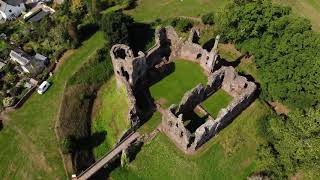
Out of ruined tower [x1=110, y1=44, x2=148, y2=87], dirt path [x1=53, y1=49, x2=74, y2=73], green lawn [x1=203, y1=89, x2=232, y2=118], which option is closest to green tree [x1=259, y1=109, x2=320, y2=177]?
green lawn [x1=203, y1=89, x2=232, y2=118]

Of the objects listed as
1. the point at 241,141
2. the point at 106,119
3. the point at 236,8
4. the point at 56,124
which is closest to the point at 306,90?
the point at 241,141

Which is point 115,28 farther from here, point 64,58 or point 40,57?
point 40,57

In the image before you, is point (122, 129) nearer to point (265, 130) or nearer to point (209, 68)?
point (209, 68)

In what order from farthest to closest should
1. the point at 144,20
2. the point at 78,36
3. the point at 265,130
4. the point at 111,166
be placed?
the point at 144,20
the point at 78,36
the point at 265,130
the point at 111,166

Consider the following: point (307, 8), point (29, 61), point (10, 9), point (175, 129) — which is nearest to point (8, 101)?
point (29, 61)

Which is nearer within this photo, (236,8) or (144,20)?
(236,8)
